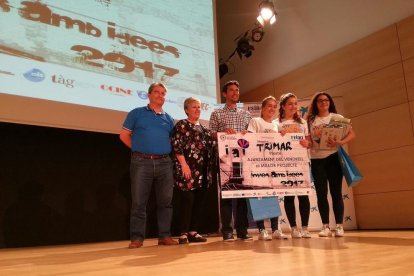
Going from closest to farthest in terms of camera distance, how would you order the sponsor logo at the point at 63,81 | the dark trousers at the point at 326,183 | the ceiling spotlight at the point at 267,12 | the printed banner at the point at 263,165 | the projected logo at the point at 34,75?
the printed banner at the point at 263,165 → the dark trousers at the point at 326,183 → the projected logo at the point at 34,75 → the sponsor logo at the point at 63,81 → the ceiling spotlight at the point at 267,12

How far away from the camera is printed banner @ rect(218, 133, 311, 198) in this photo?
270 cm

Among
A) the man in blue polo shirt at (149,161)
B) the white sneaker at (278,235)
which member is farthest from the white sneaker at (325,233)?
the man in blue polo shirt at (149,161)

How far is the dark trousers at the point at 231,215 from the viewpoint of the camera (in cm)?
285

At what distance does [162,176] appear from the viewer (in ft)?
9.22

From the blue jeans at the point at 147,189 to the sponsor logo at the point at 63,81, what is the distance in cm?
100

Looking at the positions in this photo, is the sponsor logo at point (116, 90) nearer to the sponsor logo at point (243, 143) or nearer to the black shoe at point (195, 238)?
the sponsor logo at point (243, 143)

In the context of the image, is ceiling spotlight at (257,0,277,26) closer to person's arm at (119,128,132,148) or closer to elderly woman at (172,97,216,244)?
elderly woman at (172,97,216,244)

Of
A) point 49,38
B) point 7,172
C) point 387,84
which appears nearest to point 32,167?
point 7,172

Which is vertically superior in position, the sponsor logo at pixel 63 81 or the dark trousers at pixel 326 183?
the sponsor logo at pixel 63 81

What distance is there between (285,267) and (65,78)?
2567 millimetres

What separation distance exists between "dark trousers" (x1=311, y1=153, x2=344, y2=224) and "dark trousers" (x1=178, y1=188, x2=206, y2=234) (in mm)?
901

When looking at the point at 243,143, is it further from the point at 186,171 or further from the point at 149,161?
the point at 149,161

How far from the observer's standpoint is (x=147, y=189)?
276 cm

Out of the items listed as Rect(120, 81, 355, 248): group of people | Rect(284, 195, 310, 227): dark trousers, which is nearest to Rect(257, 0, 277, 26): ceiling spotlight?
Rect(120, 81, 355, 248): group of people
